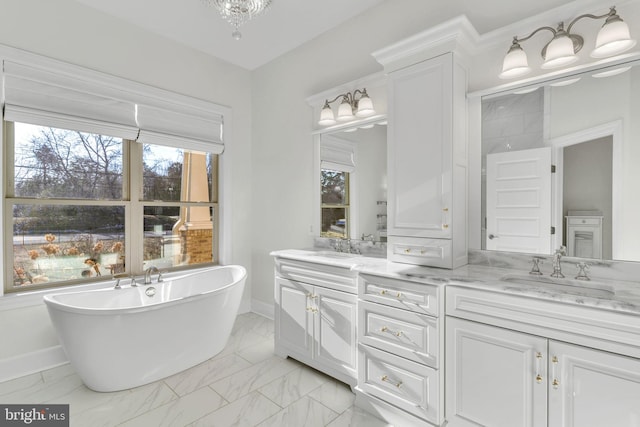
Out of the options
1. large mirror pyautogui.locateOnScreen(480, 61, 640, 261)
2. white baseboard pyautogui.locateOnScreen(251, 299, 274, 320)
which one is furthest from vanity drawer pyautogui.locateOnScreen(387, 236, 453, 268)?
white baseboard pyautogui.locateOnScreen(251, 299, 274, 320)

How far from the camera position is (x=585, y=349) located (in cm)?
132

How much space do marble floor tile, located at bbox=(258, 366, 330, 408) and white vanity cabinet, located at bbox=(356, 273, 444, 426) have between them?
41 cm

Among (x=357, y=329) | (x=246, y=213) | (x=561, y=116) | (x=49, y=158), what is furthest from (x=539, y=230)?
(x=49, y=158)

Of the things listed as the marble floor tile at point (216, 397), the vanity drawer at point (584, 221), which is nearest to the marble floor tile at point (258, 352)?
the marble floor tile at point (216, 397)

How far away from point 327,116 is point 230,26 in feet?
4.19

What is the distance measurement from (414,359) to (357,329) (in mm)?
418

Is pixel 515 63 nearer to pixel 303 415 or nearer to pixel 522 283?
pixel 522 283

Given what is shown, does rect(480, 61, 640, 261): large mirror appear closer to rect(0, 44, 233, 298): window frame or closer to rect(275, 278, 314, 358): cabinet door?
rect(275, 278, 314, 358): cabinet door

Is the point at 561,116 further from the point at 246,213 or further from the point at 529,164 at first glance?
the point at 246,213

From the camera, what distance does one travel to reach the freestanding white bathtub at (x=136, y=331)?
2055 millimetres

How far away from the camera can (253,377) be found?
244 centimetres

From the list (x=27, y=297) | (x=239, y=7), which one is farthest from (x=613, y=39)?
(x=27, y=297)

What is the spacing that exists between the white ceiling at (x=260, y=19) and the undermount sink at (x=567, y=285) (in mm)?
1637

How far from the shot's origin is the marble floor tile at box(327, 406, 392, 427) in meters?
1.91
